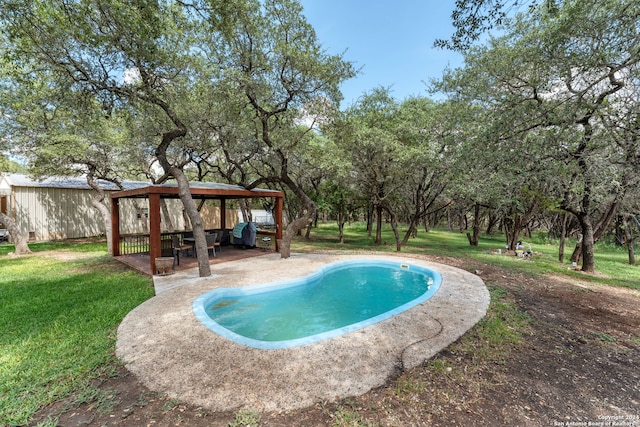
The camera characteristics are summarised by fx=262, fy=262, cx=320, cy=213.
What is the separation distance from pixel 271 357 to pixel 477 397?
2.15 meters

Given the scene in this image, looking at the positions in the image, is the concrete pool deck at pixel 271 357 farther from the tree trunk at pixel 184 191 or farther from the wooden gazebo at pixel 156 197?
the wooden gazebo at pixel 156 197

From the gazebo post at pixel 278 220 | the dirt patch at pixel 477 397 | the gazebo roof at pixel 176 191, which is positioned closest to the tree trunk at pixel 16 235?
the gazebo roof at pixel 176 191

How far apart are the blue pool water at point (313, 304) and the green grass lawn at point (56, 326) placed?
1.29 metres

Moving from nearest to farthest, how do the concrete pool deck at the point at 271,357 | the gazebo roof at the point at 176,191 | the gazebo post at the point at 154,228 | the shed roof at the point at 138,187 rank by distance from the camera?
the concrete pool deck at the point at 271,357 < the gazebo post at the point at 154,228 < the gazebo roof at the point at 176,191 < the shed roof at the point at 138,187

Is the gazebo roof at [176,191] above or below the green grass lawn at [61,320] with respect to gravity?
above

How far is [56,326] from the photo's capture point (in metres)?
3.87

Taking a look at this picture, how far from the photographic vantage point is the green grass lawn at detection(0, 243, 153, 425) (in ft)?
8.31

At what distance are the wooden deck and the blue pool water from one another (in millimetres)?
2955

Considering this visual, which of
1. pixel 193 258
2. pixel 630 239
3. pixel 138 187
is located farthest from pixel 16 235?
pixel 630 239

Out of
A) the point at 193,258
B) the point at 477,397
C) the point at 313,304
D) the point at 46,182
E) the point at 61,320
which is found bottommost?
the point at 313,304

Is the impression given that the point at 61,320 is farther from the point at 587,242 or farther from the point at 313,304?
the point at 587,242

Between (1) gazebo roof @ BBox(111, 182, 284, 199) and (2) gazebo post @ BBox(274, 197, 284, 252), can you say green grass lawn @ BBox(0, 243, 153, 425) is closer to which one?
(1) gazebo roof @ BBox(111, 182, 284, 199)

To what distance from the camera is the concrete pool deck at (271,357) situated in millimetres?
2477

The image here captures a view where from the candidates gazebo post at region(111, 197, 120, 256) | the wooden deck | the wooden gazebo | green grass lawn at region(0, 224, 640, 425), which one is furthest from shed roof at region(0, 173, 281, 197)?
green grass lawn at region(0, 224, 640, 425)
